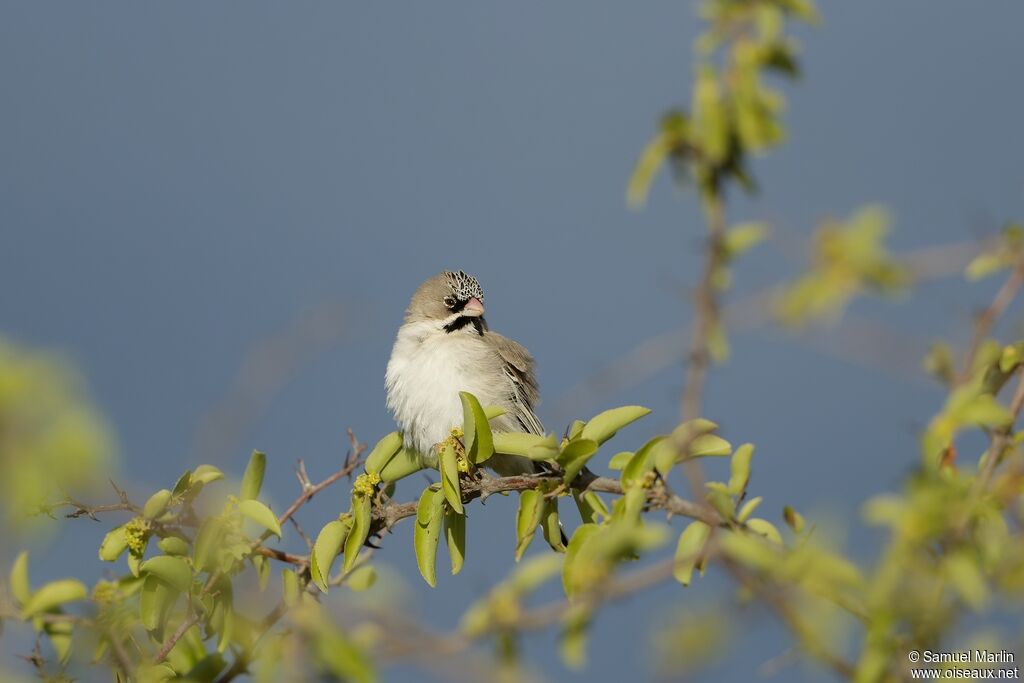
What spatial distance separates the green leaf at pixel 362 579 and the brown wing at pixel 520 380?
300cm

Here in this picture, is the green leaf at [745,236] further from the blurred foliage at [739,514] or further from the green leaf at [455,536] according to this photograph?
the green leaf at [455,536]

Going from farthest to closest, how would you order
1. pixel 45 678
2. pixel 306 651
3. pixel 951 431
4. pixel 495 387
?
pixel 495 387, pixel 45 678, pixel 951 431, pixel 306 651

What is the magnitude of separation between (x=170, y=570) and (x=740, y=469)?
1973 mm

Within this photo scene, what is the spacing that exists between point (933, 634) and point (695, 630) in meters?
0.53

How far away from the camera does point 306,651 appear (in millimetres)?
2244

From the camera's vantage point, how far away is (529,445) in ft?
13.1

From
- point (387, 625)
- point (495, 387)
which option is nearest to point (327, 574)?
point (387, 625)

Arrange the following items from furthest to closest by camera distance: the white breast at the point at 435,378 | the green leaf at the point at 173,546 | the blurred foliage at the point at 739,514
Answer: the white breast at the point at 435,378
the green leaf at the point at 173,546
the blurred foliage at the point at 739,514

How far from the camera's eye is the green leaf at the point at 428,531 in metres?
4.31

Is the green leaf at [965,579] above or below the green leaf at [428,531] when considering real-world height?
below

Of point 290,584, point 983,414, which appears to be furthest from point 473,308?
point 983,414

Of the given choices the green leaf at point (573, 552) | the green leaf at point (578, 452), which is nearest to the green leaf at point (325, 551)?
the green leaf at point (578, 452)

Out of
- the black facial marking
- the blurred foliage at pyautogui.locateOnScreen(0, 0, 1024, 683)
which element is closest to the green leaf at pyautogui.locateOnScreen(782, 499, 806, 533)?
the blurred foliage at pyautogui.locateOnScreen(0, 0, 1024, 683)

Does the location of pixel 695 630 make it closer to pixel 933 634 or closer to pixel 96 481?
pixel 933 634
